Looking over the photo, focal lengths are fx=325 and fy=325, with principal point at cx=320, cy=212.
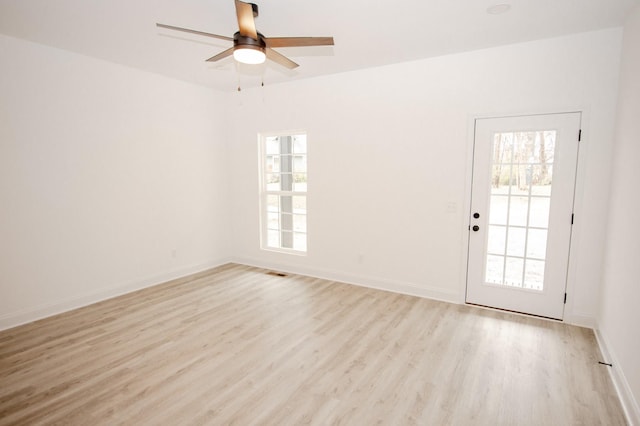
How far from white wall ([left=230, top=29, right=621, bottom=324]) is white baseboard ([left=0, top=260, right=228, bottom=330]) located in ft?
4.47

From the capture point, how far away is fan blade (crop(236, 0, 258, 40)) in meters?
2.01

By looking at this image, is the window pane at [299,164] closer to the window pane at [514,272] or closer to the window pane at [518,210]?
the window pane at [518,210]

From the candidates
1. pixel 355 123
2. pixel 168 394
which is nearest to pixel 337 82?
pixel 355 123

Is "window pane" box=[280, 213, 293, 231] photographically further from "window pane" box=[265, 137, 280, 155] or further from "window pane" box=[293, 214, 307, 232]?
"window pane" box=[265, 137, 280, 155]

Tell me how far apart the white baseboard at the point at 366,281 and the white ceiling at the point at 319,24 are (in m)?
2.72

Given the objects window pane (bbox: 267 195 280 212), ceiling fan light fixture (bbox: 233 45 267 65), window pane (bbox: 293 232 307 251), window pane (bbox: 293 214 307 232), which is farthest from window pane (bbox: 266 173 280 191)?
ceiling fan light fixture (bbox: 233 45 267 65)

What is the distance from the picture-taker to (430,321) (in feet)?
11.0

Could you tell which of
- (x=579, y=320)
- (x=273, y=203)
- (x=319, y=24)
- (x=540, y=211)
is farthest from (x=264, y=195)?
(x=579, y=320)

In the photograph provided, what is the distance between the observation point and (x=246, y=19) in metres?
2.10

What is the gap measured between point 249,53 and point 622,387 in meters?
3.45

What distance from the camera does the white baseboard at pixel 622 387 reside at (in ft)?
6.44

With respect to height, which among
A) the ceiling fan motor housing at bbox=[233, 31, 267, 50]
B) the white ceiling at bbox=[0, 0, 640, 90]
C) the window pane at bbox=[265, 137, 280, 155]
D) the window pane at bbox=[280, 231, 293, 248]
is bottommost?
the window pane at bbox=[280, 231, 293, 248]

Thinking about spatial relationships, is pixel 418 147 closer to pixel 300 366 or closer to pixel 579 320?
pixel 579 320

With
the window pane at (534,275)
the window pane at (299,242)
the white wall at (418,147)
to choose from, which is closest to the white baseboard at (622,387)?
the white wall at (418,147)
